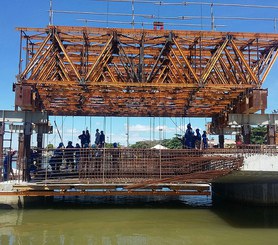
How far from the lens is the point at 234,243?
1245 cm

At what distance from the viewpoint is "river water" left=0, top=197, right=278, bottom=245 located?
1304 cm

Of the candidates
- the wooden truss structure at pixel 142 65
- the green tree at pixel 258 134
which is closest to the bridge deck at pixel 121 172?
the wooden truss structure at pixel 142 65

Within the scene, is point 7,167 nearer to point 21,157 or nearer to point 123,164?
point 21,157

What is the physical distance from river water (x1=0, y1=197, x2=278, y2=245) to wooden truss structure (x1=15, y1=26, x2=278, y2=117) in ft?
18.2

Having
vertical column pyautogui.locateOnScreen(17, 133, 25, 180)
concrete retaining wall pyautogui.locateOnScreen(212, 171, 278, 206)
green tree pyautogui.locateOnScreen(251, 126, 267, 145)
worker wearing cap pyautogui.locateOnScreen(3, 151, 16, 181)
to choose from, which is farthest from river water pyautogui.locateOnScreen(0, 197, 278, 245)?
green tree pyautogui.locateOnScreen(251, 126, 267, 145)

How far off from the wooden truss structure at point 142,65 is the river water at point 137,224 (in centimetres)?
555

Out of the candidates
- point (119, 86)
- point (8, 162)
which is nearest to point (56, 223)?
point (8, 162)

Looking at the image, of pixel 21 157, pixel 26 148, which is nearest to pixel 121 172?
pixel 26 148

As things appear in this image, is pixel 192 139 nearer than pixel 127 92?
No

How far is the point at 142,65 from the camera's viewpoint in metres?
18.6

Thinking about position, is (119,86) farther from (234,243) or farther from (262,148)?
(234,243)

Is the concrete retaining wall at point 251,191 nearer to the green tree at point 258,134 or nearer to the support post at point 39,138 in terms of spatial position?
the support post at point 39,138

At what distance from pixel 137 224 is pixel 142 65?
8.10 metres

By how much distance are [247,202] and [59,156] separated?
1081 cm
